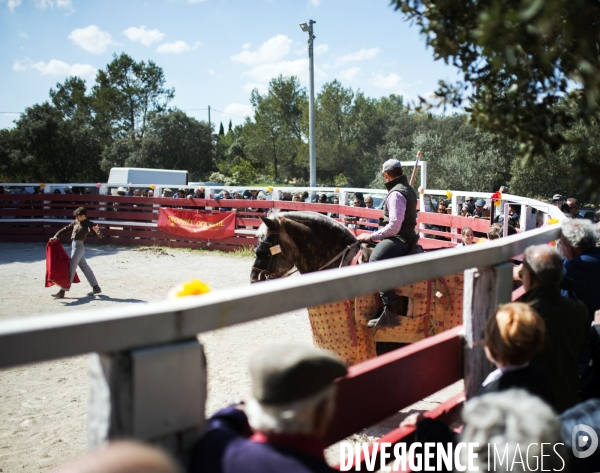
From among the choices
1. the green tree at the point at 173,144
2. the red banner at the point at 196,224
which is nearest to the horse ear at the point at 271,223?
the red banner at the point at 196,224

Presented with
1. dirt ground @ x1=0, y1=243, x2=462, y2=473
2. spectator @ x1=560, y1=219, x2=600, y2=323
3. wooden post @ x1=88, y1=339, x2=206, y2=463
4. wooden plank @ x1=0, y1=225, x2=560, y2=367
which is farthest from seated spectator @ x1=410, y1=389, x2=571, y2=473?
dirt ground @ x1=0, y1=243, x2=462, y2=473

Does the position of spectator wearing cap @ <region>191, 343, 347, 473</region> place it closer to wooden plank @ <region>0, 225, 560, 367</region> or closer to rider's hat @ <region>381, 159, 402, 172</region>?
wooden plank @ <region>0, 225, 560, 367</region>

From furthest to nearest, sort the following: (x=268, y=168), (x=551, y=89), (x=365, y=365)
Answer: (x=268, y=168), (x=551, y=89), (x=365, y=365)

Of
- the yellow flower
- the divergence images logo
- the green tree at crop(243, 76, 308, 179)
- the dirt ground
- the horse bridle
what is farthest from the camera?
the green tree at crop(243, 76, 308, 179)

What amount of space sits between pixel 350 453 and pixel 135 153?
48.5 meters

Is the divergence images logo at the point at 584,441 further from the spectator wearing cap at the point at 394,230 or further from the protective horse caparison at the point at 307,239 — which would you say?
the protective horse caparison at the point at 307,239

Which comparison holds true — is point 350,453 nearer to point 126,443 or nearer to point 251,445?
point 251,445

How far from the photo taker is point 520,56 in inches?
70.6

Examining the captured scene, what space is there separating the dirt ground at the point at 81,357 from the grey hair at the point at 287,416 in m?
2.88

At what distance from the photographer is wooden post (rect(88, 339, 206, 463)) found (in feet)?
3.71

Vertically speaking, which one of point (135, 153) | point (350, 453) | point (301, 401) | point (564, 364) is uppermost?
point (135, 153)

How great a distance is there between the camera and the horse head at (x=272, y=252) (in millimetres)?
5461

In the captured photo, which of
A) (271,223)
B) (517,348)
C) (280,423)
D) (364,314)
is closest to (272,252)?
(271,223)

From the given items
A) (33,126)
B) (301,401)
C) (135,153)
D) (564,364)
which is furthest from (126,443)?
(135,153)
